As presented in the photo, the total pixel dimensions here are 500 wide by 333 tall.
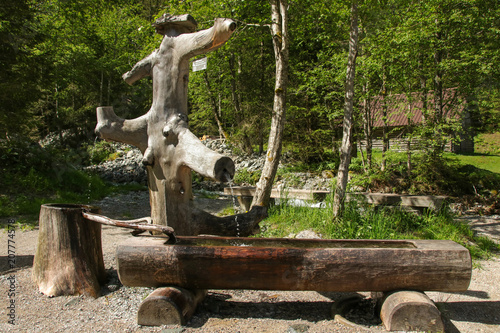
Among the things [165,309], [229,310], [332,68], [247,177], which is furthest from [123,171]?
[165,309]

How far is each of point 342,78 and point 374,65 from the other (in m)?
1.05

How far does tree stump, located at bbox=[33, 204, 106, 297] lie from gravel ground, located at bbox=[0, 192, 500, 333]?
0.11 metres

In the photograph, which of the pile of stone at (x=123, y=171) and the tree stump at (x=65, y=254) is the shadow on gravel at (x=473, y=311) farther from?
the pile of stone at (x=123, y=171)

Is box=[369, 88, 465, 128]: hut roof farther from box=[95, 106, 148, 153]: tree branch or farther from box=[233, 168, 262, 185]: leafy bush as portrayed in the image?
box=[95, 106, 148, 153]: tree branch

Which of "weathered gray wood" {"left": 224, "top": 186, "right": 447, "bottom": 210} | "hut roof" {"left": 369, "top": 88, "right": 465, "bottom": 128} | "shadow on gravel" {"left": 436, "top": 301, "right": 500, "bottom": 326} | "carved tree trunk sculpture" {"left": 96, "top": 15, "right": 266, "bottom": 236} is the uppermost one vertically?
"hut roof" {"left": 369, "top": 88, "right": 465, "bottom": 128}

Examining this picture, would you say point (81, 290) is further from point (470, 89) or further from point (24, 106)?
point (470, 89)

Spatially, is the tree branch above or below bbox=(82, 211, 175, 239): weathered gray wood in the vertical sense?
above

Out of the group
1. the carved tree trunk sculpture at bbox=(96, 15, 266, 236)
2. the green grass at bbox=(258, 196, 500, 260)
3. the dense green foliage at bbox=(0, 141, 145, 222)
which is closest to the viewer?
the carved tree trunk sculpture at bbox=(96, 15, 266, 236)

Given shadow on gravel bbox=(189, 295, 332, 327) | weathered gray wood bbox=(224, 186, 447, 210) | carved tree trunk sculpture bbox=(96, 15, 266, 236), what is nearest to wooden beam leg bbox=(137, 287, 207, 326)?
shadow on gravel bbox=(189, 295, 332, 327)

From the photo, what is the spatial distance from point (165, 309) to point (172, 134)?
5.30ft

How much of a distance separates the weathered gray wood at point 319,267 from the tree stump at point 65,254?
3.10 feet

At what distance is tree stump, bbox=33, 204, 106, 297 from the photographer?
344cm

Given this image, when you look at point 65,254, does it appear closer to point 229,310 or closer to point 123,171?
point 229,310

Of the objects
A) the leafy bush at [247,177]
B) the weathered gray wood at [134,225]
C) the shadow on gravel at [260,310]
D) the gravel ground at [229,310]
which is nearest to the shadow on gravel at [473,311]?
the gravel ground at [229,310]
